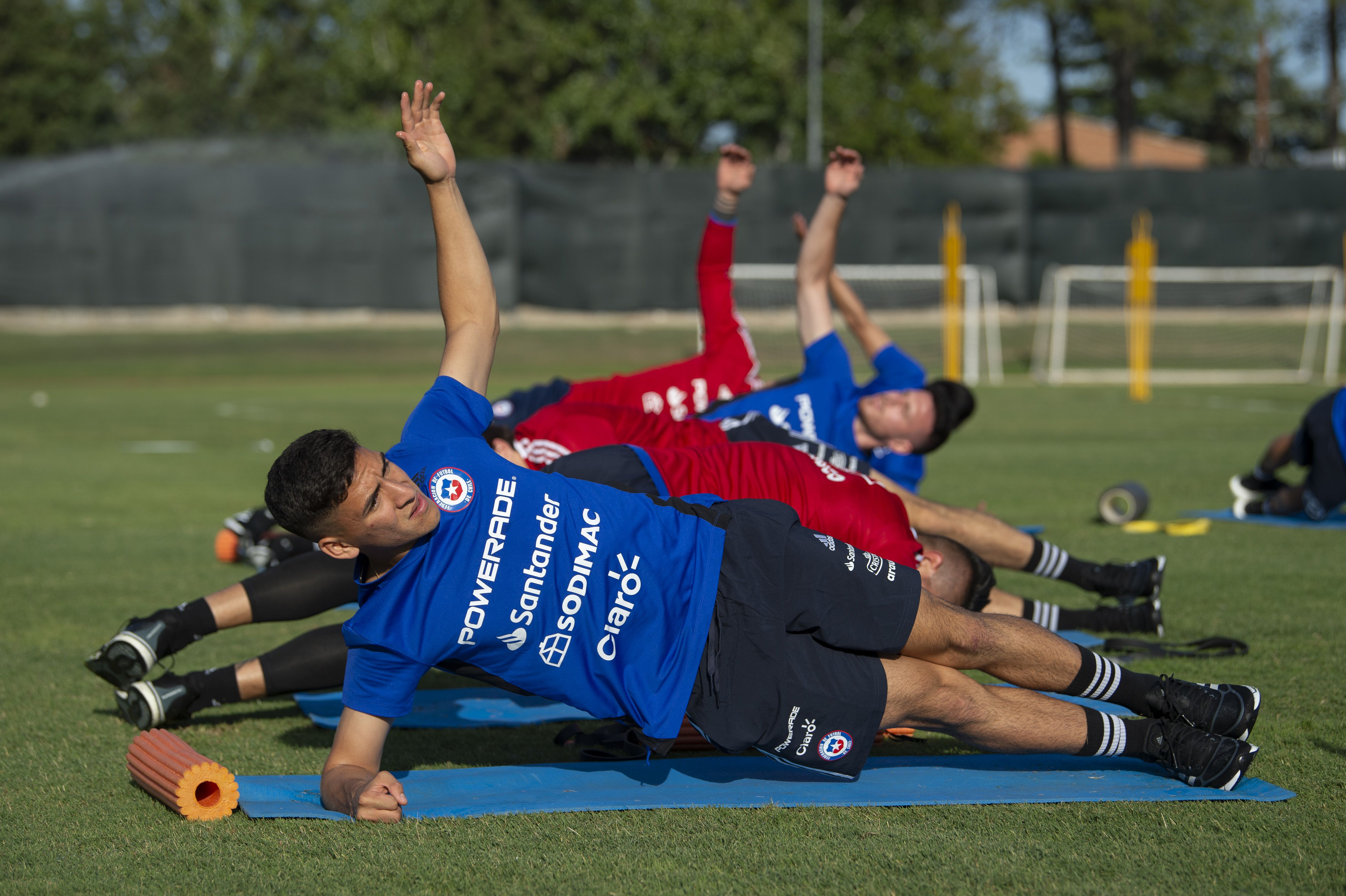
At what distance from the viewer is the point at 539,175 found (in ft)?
70.9

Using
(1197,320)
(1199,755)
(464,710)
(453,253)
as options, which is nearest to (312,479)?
(453,253)

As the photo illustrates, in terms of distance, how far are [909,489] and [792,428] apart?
75 centimetres

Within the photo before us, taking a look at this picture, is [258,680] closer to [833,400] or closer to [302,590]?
[302,590]

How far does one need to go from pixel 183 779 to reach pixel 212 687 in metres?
0.85

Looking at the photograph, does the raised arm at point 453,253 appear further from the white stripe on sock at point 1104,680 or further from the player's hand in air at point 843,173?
the player's hand in air at point 843,173

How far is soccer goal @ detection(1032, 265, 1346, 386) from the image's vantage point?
2162 centimetres

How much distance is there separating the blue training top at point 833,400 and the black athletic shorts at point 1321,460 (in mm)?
2908

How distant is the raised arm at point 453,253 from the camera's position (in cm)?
348

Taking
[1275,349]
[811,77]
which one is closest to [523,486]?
[1275,349]

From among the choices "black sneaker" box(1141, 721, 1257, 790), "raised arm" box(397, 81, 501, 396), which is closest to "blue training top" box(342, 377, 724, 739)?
"raised arm" box(397, 81, 501, 396)

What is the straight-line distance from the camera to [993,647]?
10.7ft

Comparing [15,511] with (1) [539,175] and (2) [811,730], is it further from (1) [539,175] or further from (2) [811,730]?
(1) [539,175]

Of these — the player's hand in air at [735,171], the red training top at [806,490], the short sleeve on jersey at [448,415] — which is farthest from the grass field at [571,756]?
the player's hand in air at [735,171]

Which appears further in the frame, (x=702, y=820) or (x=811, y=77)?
(x=811, y=77)
